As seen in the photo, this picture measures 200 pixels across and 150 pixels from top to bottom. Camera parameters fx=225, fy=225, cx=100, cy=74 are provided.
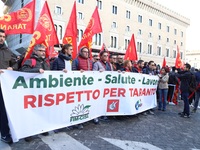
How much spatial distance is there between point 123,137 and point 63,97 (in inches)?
57.1

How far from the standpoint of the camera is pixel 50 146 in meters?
3.87

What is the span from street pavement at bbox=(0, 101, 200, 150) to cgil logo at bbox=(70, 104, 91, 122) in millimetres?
259

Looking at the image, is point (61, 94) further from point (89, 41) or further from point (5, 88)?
point (89, 41)

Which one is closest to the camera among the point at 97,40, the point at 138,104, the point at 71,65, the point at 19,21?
the point at 71,65

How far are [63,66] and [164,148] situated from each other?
8.48ft

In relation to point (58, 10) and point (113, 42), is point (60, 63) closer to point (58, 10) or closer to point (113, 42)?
point (58, 10)

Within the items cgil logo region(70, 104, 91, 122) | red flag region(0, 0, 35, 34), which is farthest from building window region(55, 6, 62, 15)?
cgil logo region(70, 104, 91, 122)

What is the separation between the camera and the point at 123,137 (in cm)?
454

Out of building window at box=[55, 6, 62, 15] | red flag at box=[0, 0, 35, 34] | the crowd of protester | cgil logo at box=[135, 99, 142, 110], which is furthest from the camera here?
building window at box=[55, 6, 62, 15]

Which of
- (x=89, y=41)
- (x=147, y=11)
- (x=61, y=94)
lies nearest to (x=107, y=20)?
(x=147, y=11)

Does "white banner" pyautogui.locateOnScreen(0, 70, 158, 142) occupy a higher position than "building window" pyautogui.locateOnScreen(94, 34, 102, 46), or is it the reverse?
"building window" pyautogui.locateOnScreen(94, 34, 102, 46)

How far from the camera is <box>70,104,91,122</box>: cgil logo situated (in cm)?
476

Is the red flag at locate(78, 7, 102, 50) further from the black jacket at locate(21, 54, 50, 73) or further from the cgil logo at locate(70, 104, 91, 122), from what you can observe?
the black jacket at locate(21, 54, 50, 73)

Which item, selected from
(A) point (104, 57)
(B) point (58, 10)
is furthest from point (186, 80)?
(B) point (58, 10)
